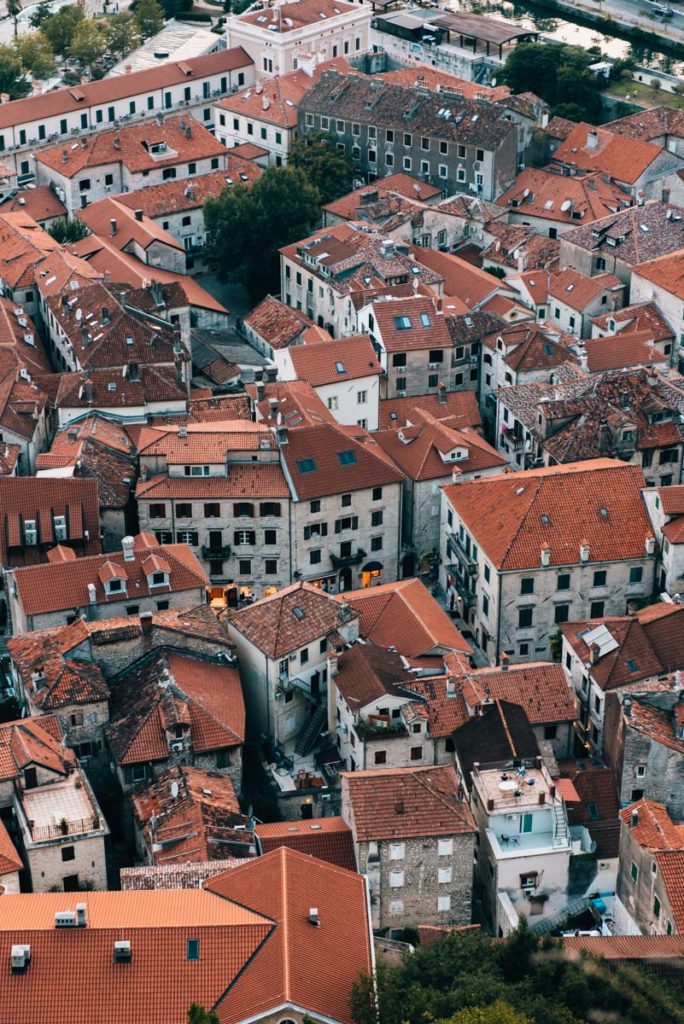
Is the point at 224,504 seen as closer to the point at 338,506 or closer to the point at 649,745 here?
the point at 338,506

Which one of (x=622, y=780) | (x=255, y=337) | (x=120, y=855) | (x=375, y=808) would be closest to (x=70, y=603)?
(x=120, y=855)

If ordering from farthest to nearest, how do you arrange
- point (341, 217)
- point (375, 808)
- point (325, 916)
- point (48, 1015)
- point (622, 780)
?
point (341, 217) → point (622, 780) → point (375, 808) → point (325, 916) → point (48, 1015)

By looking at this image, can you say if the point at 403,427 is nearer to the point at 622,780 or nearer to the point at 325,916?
the point at 622,780

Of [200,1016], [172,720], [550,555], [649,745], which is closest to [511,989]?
[200,1016]

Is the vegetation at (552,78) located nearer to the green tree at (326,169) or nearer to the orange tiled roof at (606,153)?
the orange tiled roof at (606,153)

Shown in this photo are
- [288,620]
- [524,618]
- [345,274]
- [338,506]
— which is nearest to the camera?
[288,620]

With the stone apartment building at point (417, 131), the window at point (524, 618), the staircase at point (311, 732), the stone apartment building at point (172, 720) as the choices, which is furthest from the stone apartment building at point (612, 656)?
the stone apartment building at point (417, 131)

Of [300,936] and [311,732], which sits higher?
[300,936]

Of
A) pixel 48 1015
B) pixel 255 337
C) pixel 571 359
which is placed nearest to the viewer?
pixel 48 1015
